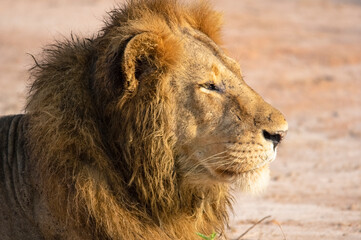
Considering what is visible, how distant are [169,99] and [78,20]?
38.1 ft

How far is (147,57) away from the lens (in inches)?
169

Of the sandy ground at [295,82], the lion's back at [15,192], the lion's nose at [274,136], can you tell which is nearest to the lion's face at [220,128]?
the lion's nose at [274,136]

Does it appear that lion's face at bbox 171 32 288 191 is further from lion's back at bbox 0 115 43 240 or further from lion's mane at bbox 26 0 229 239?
lion's back at bbox 0 115 43 240

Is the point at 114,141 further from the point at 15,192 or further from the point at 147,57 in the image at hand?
the point at 15,192

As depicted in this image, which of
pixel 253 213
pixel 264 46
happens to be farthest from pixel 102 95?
pixel 264 46

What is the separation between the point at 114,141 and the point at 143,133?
0.58ft

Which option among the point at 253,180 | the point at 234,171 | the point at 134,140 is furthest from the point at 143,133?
the point at 253,180

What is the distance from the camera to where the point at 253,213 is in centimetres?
648

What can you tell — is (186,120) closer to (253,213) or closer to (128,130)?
(128,130)

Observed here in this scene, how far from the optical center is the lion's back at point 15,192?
4430 mm

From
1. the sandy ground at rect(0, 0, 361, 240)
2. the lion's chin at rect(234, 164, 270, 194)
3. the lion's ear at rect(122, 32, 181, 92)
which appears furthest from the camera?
the sandy ground at rect(0, 0, 361, 240)

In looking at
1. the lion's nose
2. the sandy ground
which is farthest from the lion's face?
the sandy ground

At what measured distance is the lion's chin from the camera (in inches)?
171

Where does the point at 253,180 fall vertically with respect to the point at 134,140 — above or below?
below
